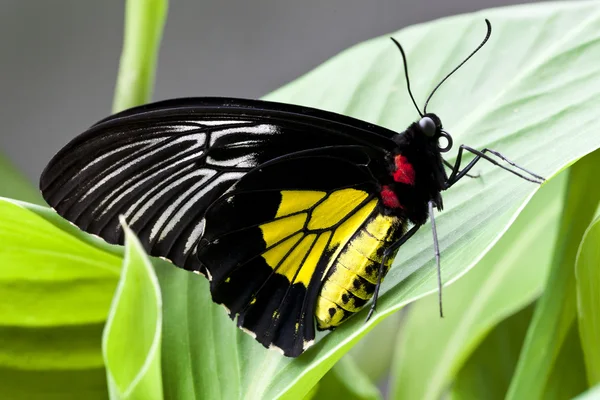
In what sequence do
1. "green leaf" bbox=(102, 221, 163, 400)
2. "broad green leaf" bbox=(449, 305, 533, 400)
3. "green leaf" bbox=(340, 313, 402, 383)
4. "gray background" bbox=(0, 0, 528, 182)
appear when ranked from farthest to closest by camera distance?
"gray background" bbox=(0, 0, 528, 182)
"green leaf" bbox=(340, 313, 402, 383)
"broad green leaf" bbox=(449, 305, 533, 400)
"green leaf" bbox=(102, 221, 163, 400)

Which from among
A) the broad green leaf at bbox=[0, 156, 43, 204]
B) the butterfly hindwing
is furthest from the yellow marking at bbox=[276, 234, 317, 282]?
the broad green leaf at bbox=[0, 156, 43, 204]

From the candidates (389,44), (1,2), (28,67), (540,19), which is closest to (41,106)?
(28,67)

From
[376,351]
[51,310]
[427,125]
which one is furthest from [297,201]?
[376,351]

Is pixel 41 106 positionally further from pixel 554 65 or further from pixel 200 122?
pixel 554 65

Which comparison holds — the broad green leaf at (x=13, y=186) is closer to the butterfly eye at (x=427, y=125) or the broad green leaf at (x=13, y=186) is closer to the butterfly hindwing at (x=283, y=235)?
the butterfly hindwing at (x=283, y=235)

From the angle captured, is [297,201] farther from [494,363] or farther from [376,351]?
[376,351]

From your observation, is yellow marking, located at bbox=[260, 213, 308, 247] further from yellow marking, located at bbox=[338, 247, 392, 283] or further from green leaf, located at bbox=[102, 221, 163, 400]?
green leaf, located at bbox=[102, 221, 163, 400]
